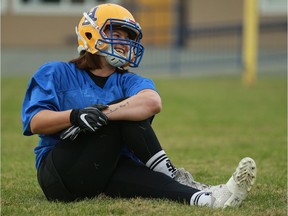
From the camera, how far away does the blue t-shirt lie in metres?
4.98

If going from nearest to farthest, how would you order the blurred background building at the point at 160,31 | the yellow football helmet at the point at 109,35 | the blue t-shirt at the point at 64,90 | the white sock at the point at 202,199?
the white sock at the point at 202,199
the blue t-shirt at the point at 64,90
the yellow football helmet at the point at 109,35
the blurred background building at the point at 160,31

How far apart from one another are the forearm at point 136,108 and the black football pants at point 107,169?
0.06 meters

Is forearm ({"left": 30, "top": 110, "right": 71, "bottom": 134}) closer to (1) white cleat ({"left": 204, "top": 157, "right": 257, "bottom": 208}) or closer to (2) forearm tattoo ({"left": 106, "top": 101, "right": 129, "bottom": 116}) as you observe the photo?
(2) forearm tattoo ({"left": 106, "top": 101, "right": 129, "bottom": 116})

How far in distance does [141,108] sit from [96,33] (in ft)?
2.33

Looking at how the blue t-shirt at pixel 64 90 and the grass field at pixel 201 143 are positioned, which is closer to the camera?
the grass field at pixel 201 143

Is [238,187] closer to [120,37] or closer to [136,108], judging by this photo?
[136,108]

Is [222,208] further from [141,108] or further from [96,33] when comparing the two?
[96,33]

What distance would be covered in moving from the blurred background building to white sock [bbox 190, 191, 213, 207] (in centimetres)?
1669

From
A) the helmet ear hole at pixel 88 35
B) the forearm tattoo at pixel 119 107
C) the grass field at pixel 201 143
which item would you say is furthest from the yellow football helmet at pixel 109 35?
the grass field at pixel 201 143

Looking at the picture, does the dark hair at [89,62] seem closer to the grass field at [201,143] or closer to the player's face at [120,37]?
the player's face at [120,37]

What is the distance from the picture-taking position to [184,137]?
33.6ft

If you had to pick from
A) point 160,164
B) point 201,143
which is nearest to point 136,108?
point 160,164

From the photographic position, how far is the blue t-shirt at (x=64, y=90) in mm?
4984

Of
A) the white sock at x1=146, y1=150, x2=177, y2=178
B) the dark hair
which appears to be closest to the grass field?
the white sock at x1=146, y1=150, x2=177, y2=178
